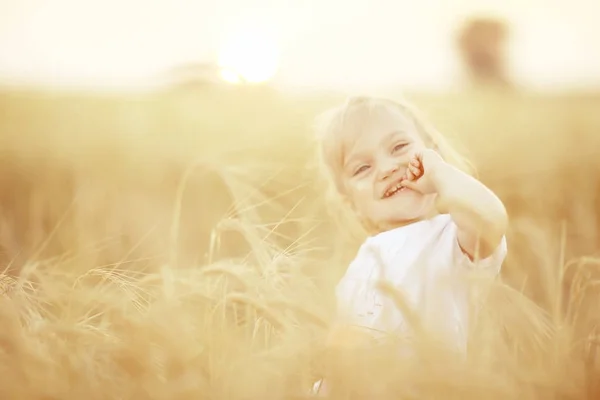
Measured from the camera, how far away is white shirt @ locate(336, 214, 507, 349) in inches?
59.2

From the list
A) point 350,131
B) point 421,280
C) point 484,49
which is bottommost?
point 421,280

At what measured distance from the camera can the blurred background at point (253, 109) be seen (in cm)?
168

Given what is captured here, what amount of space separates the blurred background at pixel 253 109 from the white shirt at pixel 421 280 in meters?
0.12

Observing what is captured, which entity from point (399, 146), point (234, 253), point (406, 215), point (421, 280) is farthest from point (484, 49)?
point (234, 253)

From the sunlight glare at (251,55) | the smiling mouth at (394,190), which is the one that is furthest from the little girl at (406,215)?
the sunlight glare at (251,55)

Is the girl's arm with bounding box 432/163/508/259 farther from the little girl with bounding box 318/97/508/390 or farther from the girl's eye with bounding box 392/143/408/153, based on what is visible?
the girl's eye with bounding box 392/143/408/153

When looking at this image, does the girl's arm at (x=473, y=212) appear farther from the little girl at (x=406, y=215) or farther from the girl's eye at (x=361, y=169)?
the girl's eye at (x=361, y=169)

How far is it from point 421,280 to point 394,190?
204mm

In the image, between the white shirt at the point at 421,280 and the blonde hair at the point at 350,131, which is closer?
the white shirt at the point at 421,280

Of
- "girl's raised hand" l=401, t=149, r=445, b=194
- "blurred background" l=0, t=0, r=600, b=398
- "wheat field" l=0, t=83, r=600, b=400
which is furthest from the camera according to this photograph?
"blurred background" l=0, t=0, r=600, b=398

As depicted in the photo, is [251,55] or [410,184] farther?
[251,55]

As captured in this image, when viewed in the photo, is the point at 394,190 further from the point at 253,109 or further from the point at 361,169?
the point at 253,109

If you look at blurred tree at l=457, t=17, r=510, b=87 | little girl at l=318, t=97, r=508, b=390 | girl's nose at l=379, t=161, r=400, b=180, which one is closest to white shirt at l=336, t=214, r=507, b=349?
little girl at l=318, t=97, r=508, b=390

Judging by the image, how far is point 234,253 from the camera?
1638 mm
